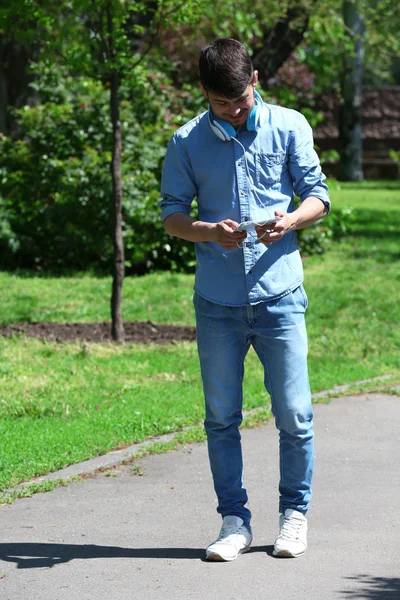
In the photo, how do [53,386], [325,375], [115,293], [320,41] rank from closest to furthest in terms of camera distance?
[53,386]
[325,375]
[115,293]
[320,41]

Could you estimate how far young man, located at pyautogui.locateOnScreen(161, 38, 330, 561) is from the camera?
14.4ft

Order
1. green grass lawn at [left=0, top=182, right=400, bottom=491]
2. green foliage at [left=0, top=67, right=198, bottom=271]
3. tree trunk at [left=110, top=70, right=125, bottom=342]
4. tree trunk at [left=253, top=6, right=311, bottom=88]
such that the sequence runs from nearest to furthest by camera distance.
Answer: green grass lawn at [left=0, top=182, right=400, bottom=491] < tree trunk at [left=110, top=70, right=125, bottom=342] < green foliage at [left=0, top=67, right=198, bottom=271] < tree trunk at [left=253, top=6, right=311, bottom=88]

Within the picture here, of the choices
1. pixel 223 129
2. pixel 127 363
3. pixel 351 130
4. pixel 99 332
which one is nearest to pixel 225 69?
pixel 223 129

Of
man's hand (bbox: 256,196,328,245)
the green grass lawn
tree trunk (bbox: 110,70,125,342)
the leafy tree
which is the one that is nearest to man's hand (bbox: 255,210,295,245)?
man's hand (bbox: 256,196,328,245)

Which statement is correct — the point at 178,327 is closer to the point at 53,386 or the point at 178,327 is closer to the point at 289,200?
the point at 53,386

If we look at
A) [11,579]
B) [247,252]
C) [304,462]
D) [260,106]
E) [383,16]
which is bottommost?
[11,579]

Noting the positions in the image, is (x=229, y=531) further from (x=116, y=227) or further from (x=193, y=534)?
(x=116, y=227)

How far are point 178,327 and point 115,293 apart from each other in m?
0.93

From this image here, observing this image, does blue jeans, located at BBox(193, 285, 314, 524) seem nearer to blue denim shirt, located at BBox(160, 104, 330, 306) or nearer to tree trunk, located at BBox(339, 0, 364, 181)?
blue denim shirt, located at BBox(160, 104, 330, 306)

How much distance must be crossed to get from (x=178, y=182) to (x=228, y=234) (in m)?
0.42

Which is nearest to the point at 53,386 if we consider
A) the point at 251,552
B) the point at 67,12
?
the point at 251,552

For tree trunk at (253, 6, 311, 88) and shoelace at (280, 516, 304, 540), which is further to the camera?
tree trunk at (253, 6, 311, 88)

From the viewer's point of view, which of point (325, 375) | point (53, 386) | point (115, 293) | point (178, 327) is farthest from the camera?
point (178, 327)

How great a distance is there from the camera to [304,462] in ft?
14.8
